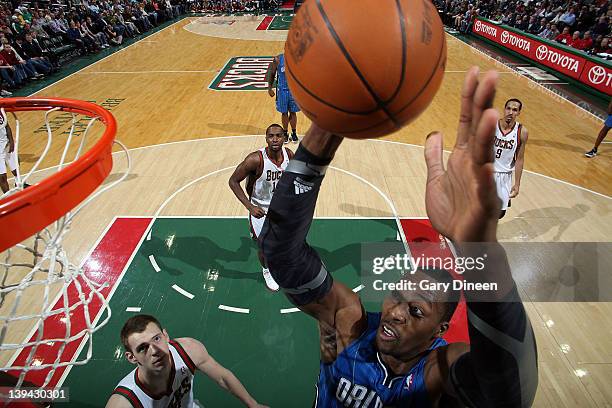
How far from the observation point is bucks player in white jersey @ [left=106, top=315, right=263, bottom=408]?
234cm

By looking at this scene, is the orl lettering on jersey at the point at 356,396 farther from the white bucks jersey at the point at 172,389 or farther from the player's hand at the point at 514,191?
the player's hand at the point at 514,191

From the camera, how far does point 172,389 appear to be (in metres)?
2.49

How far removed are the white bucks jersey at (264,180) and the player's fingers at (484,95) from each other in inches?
133

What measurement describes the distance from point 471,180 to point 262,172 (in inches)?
137

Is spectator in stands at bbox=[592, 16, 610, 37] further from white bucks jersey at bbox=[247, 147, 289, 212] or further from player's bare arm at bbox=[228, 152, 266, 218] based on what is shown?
player's bare arm at bbox=[228, 152, 266, 218]

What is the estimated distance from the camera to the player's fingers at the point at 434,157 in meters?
1.26

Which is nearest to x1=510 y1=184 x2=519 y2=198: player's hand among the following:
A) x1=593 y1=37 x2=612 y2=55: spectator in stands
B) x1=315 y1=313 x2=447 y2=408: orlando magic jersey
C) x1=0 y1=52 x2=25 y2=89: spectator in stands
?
x1=315 y1=313 x2=447 y2=408: orlando magic jersey

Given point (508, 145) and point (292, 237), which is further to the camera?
point (508, 145)

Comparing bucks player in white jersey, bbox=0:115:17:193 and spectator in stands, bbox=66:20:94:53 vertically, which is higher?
bucks player in white jersey, bbox=0:115:17:193

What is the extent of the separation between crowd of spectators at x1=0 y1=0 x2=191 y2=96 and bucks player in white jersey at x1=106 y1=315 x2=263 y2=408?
35.9 ft

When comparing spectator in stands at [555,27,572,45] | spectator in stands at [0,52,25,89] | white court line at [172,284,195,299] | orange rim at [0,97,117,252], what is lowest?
white court line at [172,284,195,299]

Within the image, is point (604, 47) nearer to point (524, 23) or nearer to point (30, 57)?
point (524, 23)

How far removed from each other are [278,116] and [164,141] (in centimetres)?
265

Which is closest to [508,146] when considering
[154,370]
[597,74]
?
[154,370]
